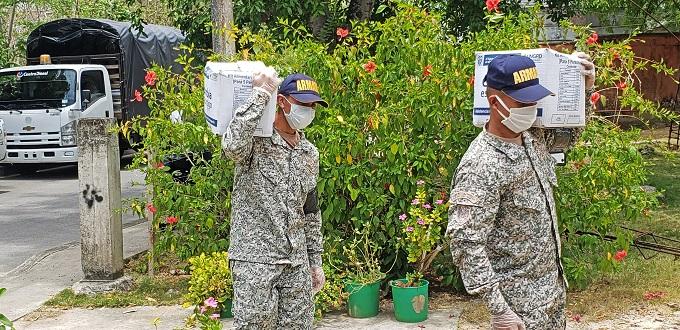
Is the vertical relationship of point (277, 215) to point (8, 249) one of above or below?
above

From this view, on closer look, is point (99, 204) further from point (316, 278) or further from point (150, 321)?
point (316, 278)

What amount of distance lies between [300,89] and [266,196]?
528 mm

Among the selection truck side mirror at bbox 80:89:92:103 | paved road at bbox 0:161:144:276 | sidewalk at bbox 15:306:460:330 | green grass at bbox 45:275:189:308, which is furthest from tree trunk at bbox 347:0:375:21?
truck side mirror at bbox 80:89:92:103

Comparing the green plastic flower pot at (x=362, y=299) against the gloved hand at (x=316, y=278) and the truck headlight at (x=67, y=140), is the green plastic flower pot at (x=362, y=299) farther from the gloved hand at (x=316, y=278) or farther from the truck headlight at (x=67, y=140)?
the truck headlight at (x=67, y=140)

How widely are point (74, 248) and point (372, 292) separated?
13.7 ft

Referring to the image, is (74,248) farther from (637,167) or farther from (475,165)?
(475,165)

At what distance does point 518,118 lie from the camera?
3.10m

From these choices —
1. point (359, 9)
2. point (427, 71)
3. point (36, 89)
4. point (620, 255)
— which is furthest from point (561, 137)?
point (36, 89)

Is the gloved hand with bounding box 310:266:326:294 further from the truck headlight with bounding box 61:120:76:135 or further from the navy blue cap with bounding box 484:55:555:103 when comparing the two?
the truck headlight with bounding box 61:120:76:135

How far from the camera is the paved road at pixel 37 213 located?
30.1 ft

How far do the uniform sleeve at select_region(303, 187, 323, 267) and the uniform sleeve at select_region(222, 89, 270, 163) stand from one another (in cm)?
47

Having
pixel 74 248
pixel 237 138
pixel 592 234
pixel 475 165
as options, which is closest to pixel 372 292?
pixel 592 234

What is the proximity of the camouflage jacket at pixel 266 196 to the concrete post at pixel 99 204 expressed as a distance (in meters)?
2.97

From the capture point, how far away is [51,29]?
59.3 feet
